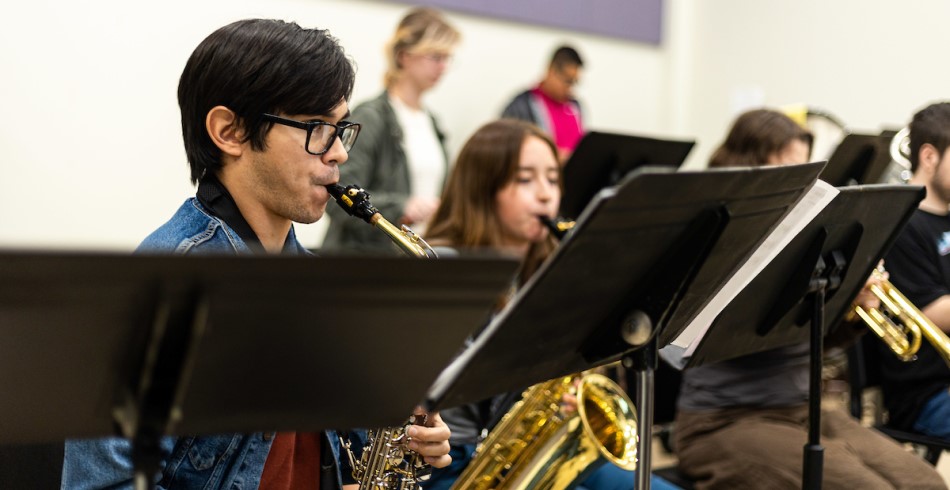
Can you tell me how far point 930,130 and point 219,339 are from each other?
2366mm

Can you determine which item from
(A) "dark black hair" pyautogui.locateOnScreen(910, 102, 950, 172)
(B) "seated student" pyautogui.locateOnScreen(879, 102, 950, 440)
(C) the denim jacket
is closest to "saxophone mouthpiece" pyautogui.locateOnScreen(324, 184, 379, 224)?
(C) the denim jacket

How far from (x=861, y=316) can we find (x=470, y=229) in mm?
1014

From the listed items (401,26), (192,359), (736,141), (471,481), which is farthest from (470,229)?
(192,359)

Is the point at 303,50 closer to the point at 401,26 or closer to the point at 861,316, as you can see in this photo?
the point at 861,316

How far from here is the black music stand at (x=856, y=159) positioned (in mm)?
2967

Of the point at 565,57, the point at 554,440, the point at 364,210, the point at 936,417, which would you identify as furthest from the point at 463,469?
the point at 565,57

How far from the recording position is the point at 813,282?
6.11 feet

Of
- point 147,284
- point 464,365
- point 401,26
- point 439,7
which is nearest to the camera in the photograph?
point 147,284

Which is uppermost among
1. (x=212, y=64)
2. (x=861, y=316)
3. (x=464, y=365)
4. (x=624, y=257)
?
(x=212, y=64)

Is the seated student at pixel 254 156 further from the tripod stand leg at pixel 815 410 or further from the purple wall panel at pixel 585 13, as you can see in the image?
the purple wall panel at pixel 585 13

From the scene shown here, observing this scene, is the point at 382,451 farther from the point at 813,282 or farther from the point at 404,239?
the point at 813,282

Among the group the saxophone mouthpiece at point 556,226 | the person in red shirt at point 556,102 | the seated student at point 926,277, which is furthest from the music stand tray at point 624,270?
the person in red shirt at point 556,102

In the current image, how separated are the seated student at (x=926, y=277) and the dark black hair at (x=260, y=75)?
180cm

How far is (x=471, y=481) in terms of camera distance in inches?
92.5
